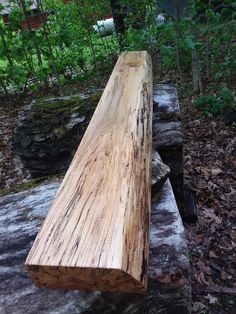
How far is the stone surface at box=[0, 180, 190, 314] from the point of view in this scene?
1.41 metres

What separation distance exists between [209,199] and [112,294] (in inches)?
90.1

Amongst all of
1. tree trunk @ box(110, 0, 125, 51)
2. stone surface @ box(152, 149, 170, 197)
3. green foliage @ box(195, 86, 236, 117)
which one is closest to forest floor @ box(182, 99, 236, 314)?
green foliage @ box(195, 86, 236, 117)

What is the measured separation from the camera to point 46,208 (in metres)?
1.95

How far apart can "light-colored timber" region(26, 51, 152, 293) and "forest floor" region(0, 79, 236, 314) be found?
1.23 meters

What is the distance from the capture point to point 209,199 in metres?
3.49

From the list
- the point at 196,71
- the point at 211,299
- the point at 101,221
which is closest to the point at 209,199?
the point at 211,299

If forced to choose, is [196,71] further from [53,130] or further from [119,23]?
[119,23]

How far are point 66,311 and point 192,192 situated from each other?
2.41 meters

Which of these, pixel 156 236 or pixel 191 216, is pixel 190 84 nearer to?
pixel 191 216

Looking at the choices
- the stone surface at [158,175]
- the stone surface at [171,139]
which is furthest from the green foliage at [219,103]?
the stone surface at [158,175]

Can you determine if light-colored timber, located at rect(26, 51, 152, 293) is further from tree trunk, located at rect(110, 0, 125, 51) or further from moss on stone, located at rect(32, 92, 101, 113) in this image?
tree trunk, located at rect(110, 0, 125, 51)

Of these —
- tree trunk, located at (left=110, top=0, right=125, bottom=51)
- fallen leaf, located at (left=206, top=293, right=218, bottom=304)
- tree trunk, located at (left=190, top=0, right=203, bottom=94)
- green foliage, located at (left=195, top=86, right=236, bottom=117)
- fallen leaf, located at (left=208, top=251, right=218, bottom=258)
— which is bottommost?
fallen leaf, located at (left=208, top=251, right=218, bottom=258)

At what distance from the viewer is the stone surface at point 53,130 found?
3.20 m

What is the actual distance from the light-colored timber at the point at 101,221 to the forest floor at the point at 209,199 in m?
1.23
